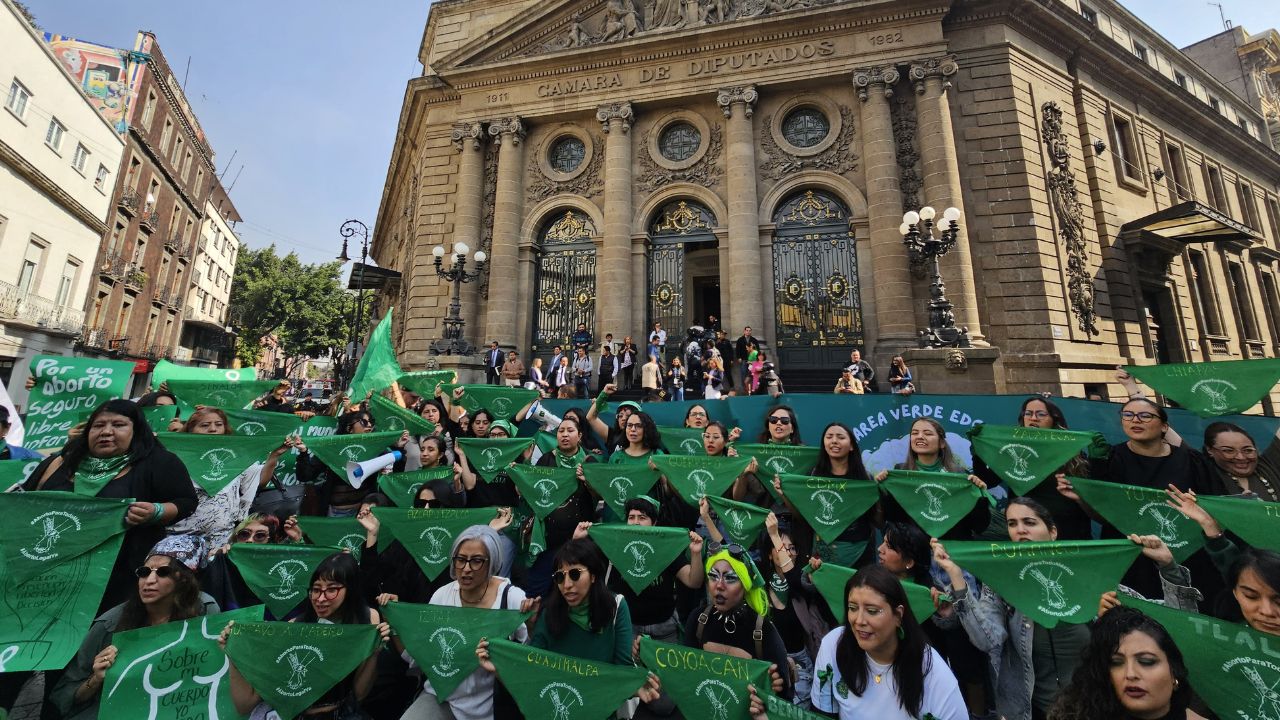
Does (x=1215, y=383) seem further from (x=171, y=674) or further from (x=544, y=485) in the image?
(x=171, y=674)

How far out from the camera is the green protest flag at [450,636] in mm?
3557

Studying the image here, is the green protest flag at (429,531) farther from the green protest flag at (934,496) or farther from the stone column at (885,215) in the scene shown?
the stone column at (885,215)

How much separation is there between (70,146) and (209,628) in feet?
107

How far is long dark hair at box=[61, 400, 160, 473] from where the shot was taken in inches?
168

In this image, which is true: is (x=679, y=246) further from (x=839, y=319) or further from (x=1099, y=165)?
(x=1099, y=165)

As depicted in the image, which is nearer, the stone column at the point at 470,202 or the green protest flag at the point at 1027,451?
the green protest flag at the point at 1027,451

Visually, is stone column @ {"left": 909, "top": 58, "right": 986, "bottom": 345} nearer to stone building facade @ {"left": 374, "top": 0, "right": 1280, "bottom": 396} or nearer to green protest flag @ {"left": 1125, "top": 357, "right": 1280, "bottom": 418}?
stone building facade @ {"left": 374, "top": 0, "right": 1280, "bottom": 396}

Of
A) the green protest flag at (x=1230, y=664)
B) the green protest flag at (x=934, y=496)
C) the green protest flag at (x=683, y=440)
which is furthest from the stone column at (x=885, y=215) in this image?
the green protest flag at (x=1230, y=664)

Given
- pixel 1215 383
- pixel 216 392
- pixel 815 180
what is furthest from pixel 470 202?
pixel 1215 383

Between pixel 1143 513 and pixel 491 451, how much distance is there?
5.98m

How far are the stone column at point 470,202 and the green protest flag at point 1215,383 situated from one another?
17741 millimetres

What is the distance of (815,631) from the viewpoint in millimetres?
3959

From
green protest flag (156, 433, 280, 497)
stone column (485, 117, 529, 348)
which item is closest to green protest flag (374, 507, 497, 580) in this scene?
green protest flag (156, 433, 280, 497)

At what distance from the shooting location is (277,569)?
4207mm
